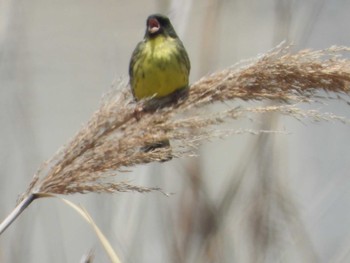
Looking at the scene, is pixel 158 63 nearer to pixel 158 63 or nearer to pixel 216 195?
pixel 158 63

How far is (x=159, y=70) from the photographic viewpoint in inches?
88.8

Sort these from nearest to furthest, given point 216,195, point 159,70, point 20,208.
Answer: point 20,208, point 216,195, point 159,70

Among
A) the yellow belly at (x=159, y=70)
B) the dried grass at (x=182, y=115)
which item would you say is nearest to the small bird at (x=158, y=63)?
the yellow belly at (x=159, y=70)

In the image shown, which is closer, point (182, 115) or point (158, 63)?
point (182, 115)

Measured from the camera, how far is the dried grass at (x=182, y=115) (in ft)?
4.78

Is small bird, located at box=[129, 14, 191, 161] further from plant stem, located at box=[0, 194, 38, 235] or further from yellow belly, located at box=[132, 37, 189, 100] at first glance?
plant stem, located at box=[0, 194, 38, 235]

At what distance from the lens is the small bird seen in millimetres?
2213

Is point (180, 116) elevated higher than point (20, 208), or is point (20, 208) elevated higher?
point (180, 116)

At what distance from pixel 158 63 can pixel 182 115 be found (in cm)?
78

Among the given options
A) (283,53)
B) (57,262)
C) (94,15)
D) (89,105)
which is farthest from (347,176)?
(94,15)

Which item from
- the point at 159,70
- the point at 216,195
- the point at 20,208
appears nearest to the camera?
the point at 20,208

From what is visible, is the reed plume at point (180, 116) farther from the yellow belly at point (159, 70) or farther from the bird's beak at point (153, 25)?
the bird's beak at point (153, 25)

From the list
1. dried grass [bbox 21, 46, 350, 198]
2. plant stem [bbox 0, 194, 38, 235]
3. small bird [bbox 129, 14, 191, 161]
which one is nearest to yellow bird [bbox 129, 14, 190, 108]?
small bird [bbox 129, 14, 191, 161]

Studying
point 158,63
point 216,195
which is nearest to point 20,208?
point 216,195
